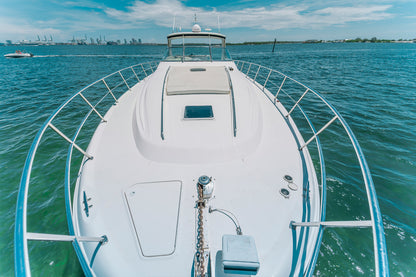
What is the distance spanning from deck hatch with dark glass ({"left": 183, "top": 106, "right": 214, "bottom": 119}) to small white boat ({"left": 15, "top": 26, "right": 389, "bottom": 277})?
0.02m

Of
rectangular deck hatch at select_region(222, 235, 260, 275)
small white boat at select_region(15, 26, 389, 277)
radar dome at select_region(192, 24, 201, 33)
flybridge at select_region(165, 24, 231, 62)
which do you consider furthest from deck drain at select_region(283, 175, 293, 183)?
radar dome at select_region(192, 24, 201, 33)

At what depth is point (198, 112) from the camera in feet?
10.3

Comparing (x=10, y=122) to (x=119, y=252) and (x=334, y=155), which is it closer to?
(x=119, y=252)

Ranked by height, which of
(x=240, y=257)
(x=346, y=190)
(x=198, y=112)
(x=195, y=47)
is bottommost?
(x=346, y=190)

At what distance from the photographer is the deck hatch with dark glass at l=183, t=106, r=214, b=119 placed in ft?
10.1

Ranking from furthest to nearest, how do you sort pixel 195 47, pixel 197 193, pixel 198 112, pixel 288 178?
pixel 195 47 → pixel 198 112 → pixel 288 178 → pixel 197 193

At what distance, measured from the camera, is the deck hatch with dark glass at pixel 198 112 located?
3.07 metres

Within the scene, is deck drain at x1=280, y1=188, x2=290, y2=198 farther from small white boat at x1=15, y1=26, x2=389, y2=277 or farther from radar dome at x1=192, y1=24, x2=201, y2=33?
radar dome at x1=192, y1=24, x2=201, y2=33

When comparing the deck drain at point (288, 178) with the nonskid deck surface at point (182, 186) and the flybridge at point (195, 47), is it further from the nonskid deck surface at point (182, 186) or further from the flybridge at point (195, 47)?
the flybridge at point (195, 47)

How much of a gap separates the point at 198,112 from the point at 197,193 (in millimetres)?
1437

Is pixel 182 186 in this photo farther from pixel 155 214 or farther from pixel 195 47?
pixel 195 47

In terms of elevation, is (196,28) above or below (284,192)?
above

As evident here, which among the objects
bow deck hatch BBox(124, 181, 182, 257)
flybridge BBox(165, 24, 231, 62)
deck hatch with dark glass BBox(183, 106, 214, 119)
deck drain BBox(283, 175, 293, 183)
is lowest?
bow deck hatch BBox(124, 181, 182, 257)

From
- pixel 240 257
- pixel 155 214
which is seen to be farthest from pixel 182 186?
pixel 240 257
